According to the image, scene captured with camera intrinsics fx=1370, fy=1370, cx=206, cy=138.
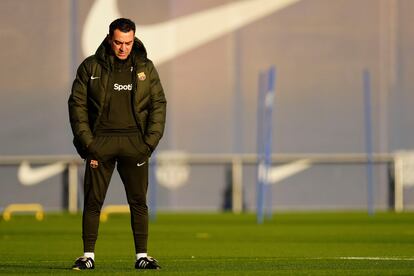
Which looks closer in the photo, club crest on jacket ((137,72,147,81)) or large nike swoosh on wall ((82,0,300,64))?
club crest on jacket ((137,72,147,81))

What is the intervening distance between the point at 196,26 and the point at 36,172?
3971mm

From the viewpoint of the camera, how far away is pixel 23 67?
25.0 m

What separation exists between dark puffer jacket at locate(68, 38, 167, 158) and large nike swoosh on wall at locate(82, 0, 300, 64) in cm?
1490

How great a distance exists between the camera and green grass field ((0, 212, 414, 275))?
10.3m

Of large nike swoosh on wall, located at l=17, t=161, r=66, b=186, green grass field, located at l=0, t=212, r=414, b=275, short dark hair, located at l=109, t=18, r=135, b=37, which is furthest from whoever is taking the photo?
large nike swoosh on wall, located at l=17, t=161, r=66, b=186

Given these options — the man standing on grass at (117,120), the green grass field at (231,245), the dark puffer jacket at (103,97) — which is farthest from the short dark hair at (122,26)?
the green grass field at (231,245)

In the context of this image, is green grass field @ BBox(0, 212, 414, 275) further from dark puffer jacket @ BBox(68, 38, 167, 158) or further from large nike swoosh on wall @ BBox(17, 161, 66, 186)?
large nike swoosh on wall @ BBox(17, 161, 66, 186)

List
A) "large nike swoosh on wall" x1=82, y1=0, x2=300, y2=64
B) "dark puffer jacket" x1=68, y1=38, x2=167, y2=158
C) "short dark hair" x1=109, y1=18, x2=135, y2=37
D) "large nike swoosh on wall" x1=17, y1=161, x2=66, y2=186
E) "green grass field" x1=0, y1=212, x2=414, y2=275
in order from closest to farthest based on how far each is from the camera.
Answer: "short dark hair" x1=109, y1=18, x2=135, y2=37
"dark puffer jacket" x1=68, y1=38, x2=167, y2=158
"green grass field" x1=0, y1=212, x2=414, y2=275
"large nike swoosh on wall" x1=17, y1=161, x2=66, y2=186
"large nike swoosh on wall" x1=82, y1=0, x2=300, y2=64

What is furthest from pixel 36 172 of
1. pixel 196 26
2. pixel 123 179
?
pixel 123 179

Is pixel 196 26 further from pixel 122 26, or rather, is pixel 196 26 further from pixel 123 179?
pixel 122 26

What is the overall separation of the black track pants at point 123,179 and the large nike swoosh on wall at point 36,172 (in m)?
14.8

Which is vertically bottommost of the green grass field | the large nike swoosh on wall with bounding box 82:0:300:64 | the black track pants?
the green grass field

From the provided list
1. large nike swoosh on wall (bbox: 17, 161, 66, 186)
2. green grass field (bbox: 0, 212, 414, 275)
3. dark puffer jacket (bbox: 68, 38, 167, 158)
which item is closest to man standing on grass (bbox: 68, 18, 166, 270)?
dark puffer jacket (bbox: 68, 38, 167, 158)

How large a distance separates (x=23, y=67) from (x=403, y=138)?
7.14 metres
